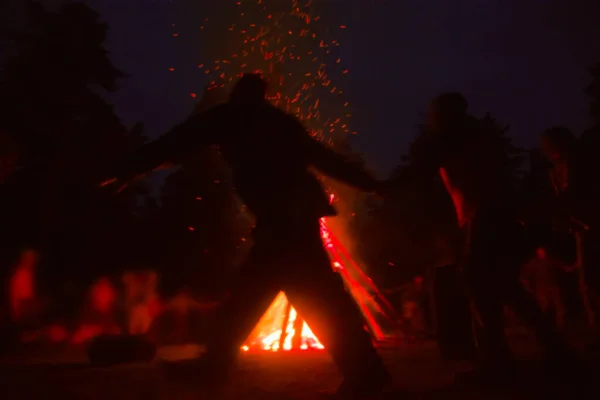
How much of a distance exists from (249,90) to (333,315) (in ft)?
4.88

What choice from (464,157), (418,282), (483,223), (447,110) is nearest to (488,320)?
(483,223)

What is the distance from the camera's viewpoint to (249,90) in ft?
10.8

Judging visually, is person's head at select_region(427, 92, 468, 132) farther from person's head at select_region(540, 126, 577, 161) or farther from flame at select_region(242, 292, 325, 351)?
flame at select_region(242, 292, 325, 351)

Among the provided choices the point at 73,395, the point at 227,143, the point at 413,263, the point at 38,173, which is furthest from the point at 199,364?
the point at 413,263

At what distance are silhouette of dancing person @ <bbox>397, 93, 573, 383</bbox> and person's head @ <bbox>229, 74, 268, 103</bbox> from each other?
1.19 metres

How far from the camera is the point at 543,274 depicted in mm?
12625

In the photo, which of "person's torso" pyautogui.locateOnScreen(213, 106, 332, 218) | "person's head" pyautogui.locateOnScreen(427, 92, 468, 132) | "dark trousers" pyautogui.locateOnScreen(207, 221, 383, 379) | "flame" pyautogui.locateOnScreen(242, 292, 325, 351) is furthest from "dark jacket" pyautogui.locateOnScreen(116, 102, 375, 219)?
"flame" pyautogui.locateOnScreen(242, 292, 325, 351)

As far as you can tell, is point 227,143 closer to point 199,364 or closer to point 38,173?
point 199,364

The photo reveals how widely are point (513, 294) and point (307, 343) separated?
17.2 ft

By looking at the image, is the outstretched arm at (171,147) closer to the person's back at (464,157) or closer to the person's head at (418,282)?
the person's back at (464,157)

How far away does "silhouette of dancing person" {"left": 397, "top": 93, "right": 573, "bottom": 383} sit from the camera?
364 cm

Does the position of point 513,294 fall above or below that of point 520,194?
below

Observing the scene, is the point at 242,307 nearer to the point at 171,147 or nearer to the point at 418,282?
the point at 171,147

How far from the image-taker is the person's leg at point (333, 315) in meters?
2.90
